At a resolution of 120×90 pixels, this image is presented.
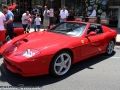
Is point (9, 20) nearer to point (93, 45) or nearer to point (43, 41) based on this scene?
point (43, 41)

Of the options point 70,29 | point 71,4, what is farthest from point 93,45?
point 71,4

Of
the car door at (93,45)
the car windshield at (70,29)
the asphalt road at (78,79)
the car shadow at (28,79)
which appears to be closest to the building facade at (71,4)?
the car door at (93,45)

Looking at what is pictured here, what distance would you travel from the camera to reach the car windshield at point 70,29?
4955mm

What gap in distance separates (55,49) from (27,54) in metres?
0.64

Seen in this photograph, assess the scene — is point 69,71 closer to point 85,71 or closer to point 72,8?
point 85,71

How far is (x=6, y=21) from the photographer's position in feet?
21.5

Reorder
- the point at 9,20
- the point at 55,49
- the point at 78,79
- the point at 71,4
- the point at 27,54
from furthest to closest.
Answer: the point at 71,4, the point at 9,20, the point at 78,79, the point at 55,49, the point at 27,54

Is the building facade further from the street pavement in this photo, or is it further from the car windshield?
the street pavement

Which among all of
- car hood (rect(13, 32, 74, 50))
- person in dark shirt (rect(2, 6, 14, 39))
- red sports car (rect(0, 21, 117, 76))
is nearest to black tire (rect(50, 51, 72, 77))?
red sports car (rect(0, 21, 117, 76))

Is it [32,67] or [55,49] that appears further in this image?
[55,49]

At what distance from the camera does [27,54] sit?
3689 mm

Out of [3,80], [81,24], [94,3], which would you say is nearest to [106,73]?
[81,24]

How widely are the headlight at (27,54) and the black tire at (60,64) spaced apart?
1.50 ft

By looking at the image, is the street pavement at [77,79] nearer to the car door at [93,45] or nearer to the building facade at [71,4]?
the car door at [93,45]
